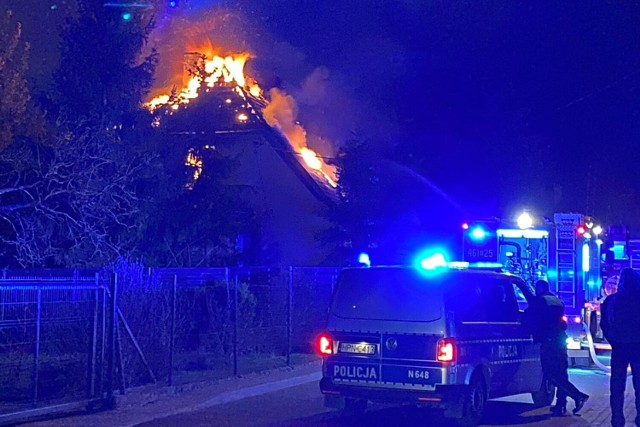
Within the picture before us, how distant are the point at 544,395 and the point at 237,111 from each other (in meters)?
24.7

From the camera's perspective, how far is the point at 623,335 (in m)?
9.56

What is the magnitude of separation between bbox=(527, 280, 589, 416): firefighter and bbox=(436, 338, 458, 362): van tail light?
7.61 ft

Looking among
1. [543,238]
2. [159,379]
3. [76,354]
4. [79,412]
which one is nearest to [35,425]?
[79,412]

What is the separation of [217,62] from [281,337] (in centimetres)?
2748

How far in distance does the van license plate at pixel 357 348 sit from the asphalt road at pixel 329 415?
1046 mm

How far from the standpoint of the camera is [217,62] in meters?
41.6

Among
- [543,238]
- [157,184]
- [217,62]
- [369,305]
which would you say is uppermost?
[217,62]

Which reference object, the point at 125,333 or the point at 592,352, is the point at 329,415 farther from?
the point at 592,352

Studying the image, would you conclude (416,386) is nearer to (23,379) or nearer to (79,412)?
(79,412)

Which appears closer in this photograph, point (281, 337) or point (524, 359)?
point (524, 359)

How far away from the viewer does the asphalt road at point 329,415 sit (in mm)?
10320

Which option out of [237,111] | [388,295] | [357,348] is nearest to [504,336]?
[388,295]

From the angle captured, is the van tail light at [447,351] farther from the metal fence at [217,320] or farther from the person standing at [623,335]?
the metal fence at [217,320]

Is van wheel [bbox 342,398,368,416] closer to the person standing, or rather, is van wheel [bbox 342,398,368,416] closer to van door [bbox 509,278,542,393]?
van door [bbox 509,278,542,393]
